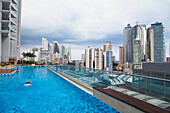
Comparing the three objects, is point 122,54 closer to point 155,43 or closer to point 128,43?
point 128,43

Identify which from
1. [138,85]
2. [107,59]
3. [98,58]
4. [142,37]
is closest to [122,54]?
[107,59]

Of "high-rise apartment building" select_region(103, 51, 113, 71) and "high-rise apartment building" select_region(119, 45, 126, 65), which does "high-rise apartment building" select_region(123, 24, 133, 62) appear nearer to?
"high-rise apartment building" select_region(119, 45, 126, 65)

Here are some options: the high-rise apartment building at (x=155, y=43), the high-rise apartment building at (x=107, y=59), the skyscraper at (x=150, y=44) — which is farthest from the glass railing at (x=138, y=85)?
the high-rise apartment building at (x=107, y=59)

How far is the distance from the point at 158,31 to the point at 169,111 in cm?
7751

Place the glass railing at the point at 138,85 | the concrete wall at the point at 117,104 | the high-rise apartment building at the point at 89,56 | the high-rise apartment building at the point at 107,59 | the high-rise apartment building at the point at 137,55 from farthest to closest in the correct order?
the high-rise apartment building at the point at 89,56 → the high-rise apartment building at the point at 107,59 → the high-rise apartment building at the point at 137,55 → the concrete wall at the point at 117,104 → the glass railing at the point at 138,85

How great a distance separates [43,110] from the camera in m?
4.77

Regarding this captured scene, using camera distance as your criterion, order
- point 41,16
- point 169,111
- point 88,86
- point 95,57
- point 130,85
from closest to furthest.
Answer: point 169,111
point 130,85
point 88,86
point 41,16
point 95,57

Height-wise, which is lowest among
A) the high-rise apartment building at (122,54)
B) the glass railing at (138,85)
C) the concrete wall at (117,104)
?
the concrete wall at (117,104)

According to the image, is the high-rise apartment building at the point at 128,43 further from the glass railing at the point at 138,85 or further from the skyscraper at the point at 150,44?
the glass railing at the point at 138,85

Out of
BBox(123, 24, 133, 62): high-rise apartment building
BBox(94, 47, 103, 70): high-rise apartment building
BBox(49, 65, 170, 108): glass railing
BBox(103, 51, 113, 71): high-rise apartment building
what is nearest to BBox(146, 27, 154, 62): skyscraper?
BBox(123, 24, 133, 62): high-rise apartment building

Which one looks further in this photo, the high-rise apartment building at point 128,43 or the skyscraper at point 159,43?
the high-rise apartment building at point 128,43

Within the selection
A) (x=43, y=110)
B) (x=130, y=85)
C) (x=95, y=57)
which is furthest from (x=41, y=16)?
(x=95, y=57)

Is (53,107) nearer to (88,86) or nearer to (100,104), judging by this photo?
(100,104)

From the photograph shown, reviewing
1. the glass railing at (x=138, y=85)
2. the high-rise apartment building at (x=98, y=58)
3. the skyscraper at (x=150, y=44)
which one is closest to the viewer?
Result: the glass railing at (x=138, y=85)
